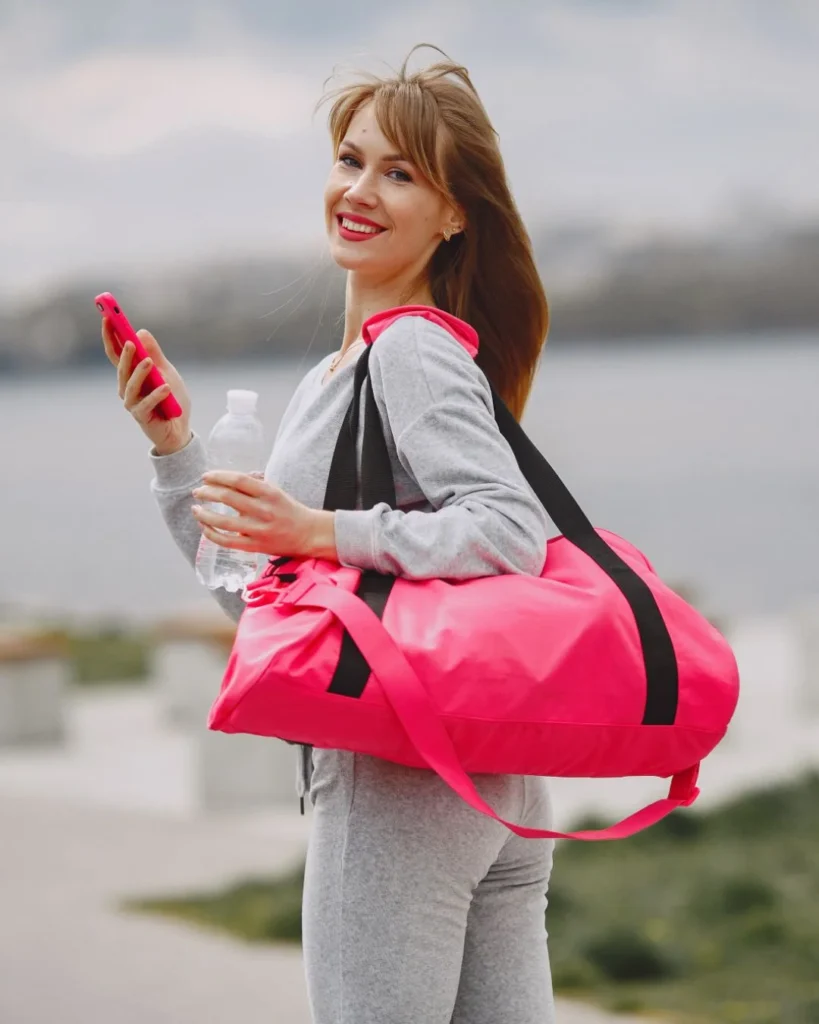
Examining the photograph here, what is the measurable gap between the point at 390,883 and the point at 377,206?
0.92 metres

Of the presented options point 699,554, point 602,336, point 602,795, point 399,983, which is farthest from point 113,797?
point 602,336

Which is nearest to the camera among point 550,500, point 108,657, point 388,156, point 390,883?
point 390,883

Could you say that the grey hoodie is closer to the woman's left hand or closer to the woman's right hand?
the woman's left hand

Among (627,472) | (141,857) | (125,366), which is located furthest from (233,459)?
Result: (627,472)

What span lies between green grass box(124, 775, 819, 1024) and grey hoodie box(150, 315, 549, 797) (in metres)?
2.71

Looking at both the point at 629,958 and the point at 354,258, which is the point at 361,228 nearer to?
the point at 354,258

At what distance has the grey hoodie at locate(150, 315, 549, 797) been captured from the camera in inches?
75.9

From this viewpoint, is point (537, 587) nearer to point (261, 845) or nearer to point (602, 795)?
point (261, 845)

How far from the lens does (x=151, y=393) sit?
2.29 meters

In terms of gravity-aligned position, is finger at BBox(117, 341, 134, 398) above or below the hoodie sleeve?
above

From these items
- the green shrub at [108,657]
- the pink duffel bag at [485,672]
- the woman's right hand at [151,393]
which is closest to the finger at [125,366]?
the woman's right hand at [151,393]

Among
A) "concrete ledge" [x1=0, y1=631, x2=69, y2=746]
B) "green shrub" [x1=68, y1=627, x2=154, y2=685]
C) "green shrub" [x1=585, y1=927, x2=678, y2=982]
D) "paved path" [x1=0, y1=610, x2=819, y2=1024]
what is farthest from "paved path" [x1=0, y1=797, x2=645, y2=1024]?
"green shrub" [x1=68, y1=627, x2=154, y2=685]

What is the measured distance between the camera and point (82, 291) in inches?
1586

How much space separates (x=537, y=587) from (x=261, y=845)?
16.2 ft
